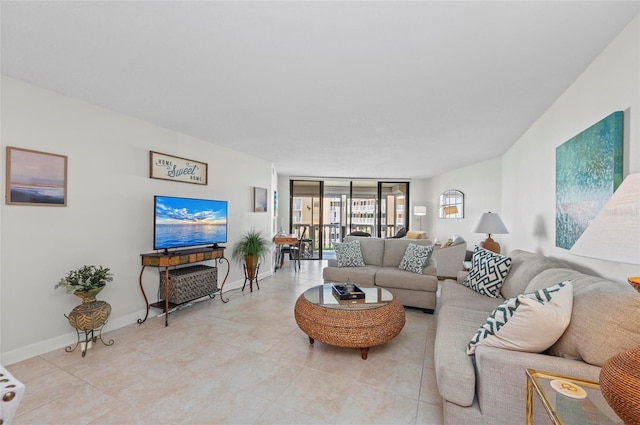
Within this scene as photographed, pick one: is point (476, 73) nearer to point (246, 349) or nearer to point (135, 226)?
point (246, 349)

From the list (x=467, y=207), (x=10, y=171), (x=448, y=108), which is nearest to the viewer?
(x=10, y=171)

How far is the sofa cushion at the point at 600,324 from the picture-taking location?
112cm

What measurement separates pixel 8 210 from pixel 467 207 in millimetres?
7068

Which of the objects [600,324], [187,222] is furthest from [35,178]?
[600,324]

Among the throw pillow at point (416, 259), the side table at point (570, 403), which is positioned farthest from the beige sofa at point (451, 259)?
the side table at point (570, 403)

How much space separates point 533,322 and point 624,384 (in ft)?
1.97

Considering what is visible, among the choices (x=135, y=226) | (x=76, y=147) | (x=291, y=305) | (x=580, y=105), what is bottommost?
(x=291, y=305)

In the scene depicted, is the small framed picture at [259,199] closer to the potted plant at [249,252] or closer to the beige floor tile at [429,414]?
the potted plant at [249,252]

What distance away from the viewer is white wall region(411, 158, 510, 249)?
521 cm

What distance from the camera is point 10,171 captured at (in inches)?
86.8

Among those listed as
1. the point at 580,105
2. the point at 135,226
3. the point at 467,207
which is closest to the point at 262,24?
the point at 580,105

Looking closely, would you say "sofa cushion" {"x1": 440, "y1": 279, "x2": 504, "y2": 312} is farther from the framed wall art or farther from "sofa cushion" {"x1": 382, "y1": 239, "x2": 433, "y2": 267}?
the framed wall art

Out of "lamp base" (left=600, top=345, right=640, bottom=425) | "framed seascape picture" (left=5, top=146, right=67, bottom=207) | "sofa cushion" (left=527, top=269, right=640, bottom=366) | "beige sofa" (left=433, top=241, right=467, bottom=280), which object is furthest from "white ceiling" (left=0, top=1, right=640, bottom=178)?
"beige sofa" (left=433, top=241, right=467, bottom=280)

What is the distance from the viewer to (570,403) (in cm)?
101
